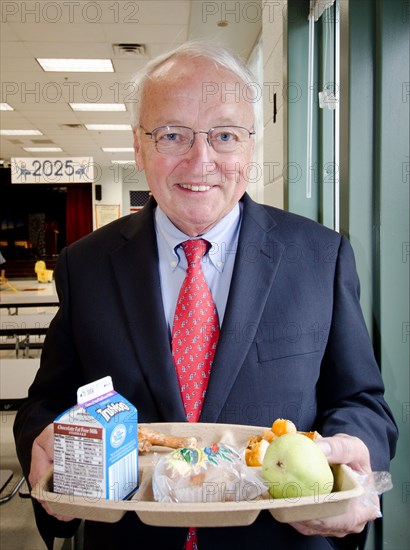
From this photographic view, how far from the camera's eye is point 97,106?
979cm

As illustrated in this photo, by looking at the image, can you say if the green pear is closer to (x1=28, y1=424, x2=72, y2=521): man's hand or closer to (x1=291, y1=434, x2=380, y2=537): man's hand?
(x1=291, y1=434, x2=380, y2=537): man's hand

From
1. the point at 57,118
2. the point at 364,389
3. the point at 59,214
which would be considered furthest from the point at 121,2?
the point at 59,214

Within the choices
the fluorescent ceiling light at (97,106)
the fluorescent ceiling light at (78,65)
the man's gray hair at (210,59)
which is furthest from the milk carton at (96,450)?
the fluorescent ceiling light at (97,106)

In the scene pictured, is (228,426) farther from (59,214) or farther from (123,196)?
(59,214)

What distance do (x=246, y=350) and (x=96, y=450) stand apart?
1.49ft

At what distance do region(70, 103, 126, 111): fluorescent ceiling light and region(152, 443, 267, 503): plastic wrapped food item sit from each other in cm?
945

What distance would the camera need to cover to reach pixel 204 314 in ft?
4.23

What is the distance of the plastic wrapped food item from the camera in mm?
866

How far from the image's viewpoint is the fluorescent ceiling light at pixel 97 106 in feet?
31.7

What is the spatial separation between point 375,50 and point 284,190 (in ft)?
4.42

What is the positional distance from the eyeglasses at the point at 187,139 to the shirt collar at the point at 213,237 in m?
0.18

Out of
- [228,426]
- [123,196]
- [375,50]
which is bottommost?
[228,426]

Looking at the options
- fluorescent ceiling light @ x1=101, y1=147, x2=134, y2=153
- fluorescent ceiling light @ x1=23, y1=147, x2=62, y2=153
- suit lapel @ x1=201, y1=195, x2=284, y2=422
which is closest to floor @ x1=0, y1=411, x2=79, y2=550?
suit lapel @ x1=201, y1=195, x2=284, y2=422

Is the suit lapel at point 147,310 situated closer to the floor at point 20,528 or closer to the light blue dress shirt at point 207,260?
the light blue dress shirt at point 207,260
